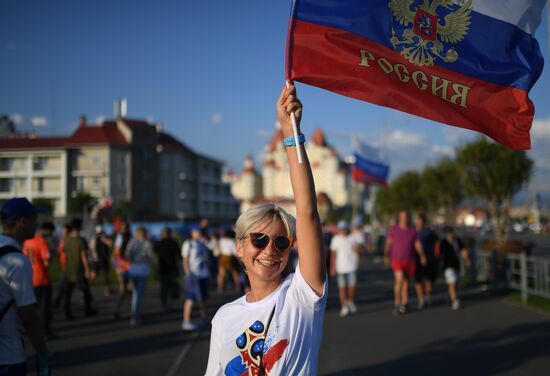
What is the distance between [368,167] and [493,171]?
535 centimetres

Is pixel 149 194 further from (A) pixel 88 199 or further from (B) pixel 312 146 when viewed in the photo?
(B) pixel 312 146

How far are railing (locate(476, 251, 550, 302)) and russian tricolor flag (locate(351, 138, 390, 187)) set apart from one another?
22.7 ft

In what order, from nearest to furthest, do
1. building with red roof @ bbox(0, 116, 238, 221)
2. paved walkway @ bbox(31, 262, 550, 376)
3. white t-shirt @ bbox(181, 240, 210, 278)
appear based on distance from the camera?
1. paved walkway @ bbox(31, 262, 550, 376)
2. white t-shirt @ bbox(181, 240, 210, 278)
3. building with red roof @ bbox(0, 116, 238, 221)

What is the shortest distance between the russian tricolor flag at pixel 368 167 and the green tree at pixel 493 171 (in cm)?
371

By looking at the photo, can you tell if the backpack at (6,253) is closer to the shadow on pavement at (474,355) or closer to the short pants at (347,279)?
the shadow on pavement at (474,355)

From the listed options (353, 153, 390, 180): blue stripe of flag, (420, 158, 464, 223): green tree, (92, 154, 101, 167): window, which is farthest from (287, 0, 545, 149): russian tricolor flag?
(92, 154, 101, 167): window

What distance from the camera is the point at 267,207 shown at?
103 inches

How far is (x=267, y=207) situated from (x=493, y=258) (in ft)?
46.0

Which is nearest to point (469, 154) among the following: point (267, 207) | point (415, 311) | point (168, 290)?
point (415, 311)

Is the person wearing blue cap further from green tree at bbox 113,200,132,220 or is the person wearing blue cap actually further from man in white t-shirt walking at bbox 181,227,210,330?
green tree at bbox 113,200,132,220

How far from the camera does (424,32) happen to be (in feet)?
12.6

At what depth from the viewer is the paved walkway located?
692cm

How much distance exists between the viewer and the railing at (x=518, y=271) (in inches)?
480

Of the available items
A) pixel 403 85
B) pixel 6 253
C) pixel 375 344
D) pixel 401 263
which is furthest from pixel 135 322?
pixel 403 85
